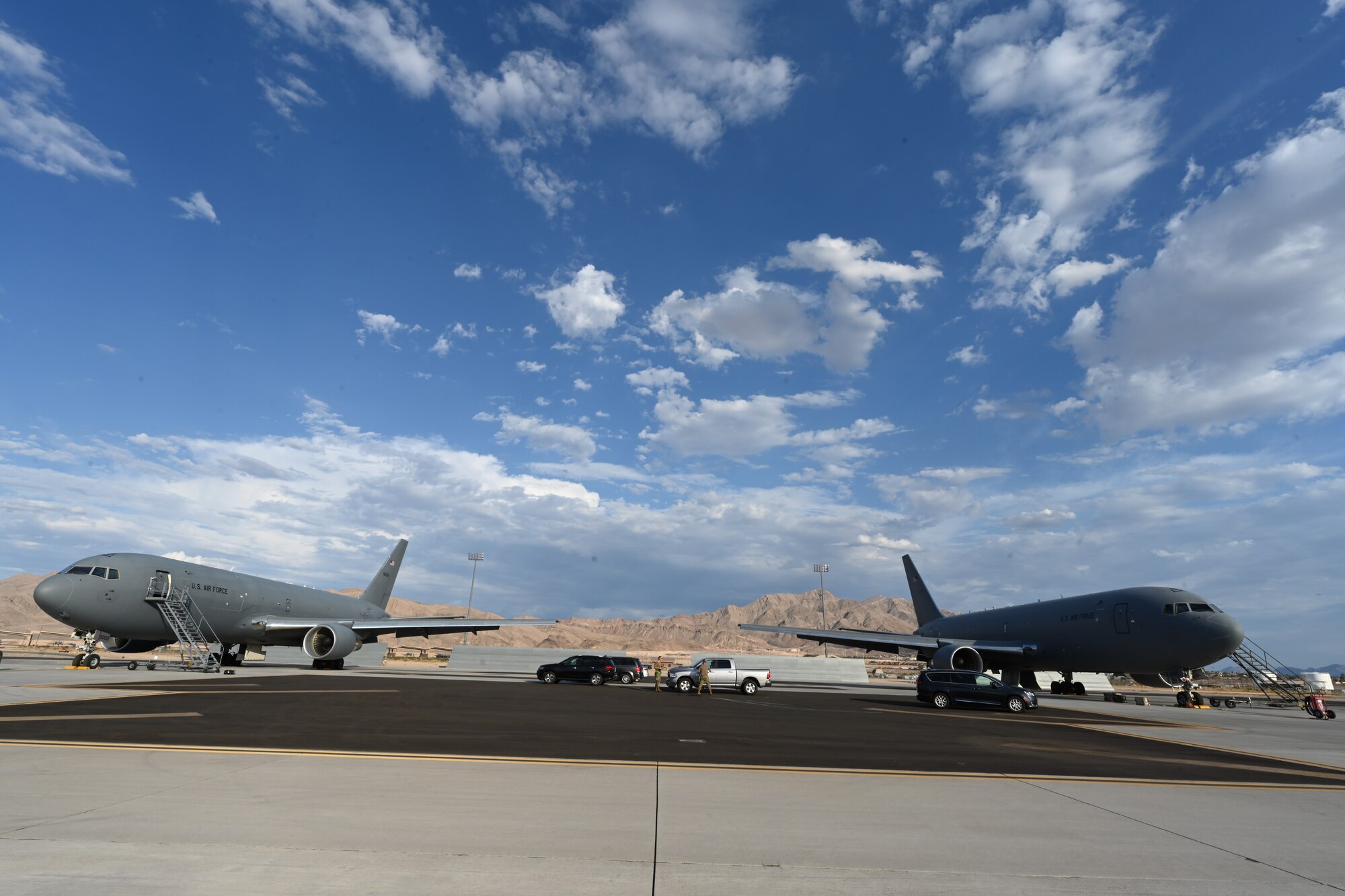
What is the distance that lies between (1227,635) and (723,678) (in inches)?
846

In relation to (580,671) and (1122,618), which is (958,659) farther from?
(580,671)

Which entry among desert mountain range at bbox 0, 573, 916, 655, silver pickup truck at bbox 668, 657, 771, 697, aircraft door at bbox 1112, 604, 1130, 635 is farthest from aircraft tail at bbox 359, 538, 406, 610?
desert mountain range at bbox 0, 573, 916, 655

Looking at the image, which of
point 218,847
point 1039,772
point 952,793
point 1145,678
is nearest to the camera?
point 218,847

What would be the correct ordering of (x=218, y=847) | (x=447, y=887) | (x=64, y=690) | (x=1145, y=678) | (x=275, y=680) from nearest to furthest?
(x=447, y=887) < (x=218, y=847) < (x=64, y=690) < (x=275, y=680) < (x=1145, y=678)

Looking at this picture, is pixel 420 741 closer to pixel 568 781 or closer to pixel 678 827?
pixel 568 781

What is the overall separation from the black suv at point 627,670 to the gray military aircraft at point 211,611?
240 inches

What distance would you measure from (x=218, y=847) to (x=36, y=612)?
636 ft

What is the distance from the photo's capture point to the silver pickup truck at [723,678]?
102 ft

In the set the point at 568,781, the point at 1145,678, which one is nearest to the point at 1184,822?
the point at 568,781

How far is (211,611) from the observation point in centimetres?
3672

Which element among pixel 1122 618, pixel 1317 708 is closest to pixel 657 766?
pixel 1317 708

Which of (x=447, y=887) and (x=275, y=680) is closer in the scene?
(x=447, y=887)

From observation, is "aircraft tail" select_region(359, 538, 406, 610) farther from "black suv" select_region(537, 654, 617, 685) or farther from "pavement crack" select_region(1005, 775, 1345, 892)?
"pavement crack" select_region(1005, 775, 1345, 892)

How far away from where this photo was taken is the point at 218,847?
5328 mm
